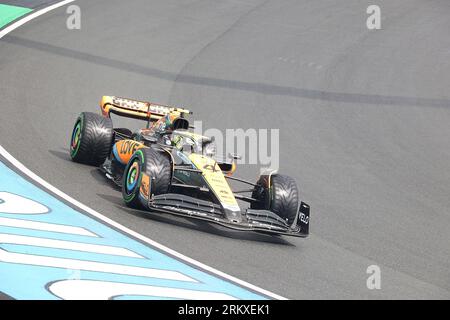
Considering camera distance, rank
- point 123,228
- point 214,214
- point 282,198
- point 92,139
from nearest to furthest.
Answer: point 123,228 → point 214,214 → point 282,198 → point 92,139

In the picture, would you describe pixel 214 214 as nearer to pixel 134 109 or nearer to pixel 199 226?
pixel 199 226

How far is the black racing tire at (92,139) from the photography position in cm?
1330

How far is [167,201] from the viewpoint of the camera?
1113 cm

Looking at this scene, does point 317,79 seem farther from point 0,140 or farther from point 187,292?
point 187,292

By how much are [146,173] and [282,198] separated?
197 centimetres

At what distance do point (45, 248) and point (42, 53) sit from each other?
12.6 metres

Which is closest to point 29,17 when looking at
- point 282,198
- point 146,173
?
point 146,173

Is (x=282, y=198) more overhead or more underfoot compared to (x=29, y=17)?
more underfoot

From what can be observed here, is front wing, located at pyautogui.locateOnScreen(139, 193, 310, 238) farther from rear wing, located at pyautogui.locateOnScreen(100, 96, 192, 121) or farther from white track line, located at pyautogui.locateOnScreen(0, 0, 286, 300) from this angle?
rear wing, located at pyautogui.locateOnScreen(100, 96, 192, 121)

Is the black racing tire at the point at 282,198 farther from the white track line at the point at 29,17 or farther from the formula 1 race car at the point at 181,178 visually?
the white track line at the point at 29,17

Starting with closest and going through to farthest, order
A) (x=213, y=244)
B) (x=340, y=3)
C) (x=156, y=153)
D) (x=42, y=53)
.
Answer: (x=213, y=244) < (x=156, y=153) < (x=42, y=53) < (x=340, y=3)

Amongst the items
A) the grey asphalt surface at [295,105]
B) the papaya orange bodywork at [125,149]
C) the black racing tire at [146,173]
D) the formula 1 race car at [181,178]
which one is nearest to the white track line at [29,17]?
the grey asphalt surface at [295,105]

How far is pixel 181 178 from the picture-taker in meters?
12.2

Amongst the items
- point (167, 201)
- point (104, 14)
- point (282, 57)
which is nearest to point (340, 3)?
point (282, 57)
